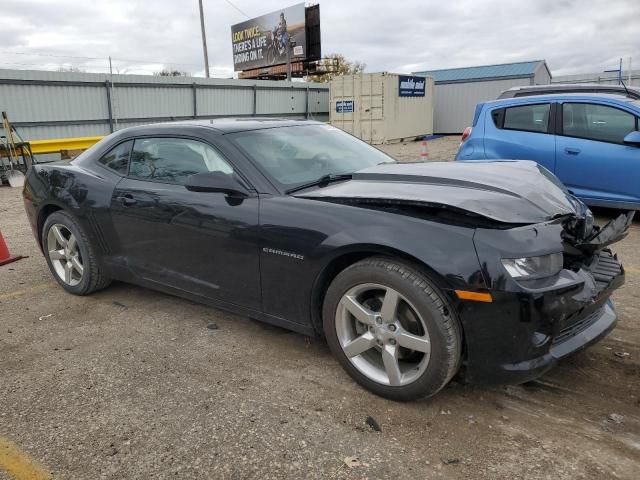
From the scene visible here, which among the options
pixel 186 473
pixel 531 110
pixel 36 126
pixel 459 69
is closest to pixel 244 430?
pixel 186 473

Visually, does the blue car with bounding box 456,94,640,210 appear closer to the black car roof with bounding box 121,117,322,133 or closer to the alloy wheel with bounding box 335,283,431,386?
the black car roof with bounding box 121,117,322,133

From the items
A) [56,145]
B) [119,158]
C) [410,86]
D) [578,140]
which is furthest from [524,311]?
[410,86]

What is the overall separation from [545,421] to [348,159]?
6.91 feet

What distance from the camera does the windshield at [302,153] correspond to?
10.7 ft

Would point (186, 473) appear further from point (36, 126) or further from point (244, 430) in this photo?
point (36, 126)

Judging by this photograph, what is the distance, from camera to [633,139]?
18.9 ft

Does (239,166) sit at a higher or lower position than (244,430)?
higher

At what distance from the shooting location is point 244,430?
8.16ft

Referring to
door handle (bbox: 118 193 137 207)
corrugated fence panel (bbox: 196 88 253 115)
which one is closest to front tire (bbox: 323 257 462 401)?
door handle (bbox: 118 193 137 207)

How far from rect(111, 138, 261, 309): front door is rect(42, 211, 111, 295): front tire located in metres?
0.49

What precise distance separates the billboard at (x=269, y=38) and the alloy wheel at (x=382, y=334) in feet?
107

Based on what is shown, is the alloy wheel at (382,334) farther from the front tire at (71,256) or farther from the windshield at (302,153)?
the front tire at (71,256)

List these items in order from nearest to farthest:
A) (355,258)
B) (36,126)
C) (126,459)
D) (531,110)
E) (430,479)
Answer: (430,479), (126,459), (355,258), (531,110), (36,126)

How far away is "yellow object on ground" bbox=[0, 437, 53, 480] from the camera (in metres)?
2.21
